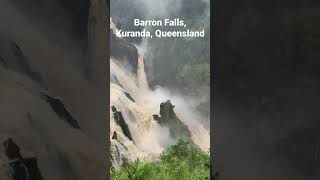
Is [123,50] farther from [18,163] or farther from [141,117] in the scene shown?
[18,163]

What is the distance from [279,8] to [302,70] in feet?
1.81

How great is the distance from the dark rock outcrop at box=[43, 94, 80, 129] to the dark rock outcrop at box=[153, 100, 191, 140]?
2.22 feet

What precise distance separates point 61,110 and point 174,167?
106 cm

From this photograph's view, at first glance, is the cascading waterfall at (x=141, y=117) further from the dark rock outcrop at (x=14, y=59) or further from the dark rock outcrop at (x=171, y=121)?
the dark rock outcrop at (x=14, y=59)

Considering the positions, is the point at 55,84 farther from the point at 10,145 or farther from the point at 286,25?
the point at 286,25

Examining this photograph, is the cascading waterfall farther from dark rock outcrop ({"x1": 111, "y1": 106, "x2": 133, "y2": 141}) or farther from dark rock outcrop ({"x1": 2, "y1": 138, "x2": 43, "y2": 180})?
dark rock outcrop ({"x1": 2, "y1": 138, "x2": 43, "y2": 180})

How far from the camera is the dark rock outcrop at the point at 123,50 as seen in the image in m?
3.86

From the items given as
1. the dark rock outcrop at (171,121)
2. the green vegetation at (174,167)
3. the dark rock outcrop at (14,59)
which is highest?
the dark rock outcrop at (14,59)

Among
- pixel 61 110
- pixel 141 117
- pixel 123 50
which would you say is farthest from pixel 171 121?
pixel 61 110

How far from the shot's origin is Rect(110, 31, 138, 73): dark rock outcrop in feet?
12.7

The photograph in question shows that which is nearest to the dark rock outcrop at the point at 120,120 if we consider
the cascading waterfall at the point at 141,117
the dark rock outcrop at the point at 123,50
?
the cascading waterfall at the point at 141,117

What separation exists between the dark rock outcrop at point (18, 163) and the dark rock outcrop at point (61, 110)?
1.38 feet

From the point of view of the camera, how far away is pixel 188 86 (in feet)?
12.8

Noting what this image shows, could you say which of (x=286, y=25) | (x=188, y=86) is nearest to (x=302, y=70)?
(x=286, y=25)
